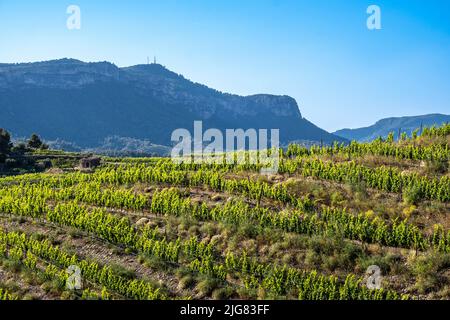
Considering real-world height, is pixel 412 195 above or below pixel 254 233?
above

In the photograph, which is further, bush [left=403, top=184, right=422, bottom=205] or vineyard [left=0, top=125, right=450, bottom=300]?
bush [left=403, top=184, right=422, bottom=205]

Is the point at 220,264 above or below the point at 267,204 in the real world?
below

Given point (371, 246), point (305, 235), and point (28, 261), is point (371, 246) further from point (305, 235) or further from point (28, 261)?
point (28, 261)

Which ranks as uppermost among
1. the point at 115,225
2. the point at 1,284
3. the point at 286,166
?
the point at 286,166

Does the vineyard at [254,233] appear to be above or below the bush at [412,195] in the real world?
below

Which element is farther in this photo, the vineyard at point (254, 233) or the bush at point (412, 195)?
the bush at point (412, 195)

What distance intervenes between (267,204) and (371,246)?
6851mm

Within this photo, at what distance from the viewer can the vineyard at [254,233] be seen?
58.0 ft

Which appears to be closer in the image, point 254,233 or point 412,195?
point 254,233

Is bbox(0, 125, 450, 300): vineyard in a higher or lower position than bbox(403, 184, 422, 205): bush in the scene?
lower

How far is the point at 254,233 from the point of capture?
840 inches

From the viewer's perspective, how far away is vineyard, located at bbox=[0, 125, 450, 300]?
17688mm
